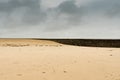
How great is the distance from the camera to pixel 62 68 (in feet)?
20.9

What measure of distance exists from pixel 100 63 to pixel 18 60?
219cm

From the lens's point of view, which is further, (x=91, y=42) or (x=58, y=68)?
(x=91, y=42)

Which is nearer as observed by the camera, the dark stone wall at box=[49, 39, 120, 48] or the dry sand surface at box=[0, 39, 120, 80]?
the dry sand surface at box=[0, 39, 120, 80]

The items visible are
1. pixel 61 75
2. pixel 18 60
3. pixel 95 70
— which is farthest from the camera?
pixel 18 60

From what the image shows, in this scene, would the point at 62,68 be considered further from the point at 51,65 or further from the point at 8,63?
the point at 8,63

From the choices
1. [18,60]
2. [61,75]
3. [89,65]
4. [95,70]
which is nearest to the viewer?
[61,75]

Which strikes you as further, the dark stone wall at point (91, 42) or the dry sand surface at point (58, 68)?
the dark stone wall at point (91, 42)

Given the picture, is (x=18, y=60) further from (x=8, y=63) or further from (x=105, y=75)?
(x=105, y=75)

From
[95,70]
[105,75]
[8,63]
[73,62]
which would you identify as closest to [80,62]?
[73,62]

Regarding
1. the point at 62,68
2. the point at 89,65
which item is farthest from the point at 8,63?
the point at 89,65

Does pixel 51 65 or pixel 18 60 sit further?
pixel 18 60

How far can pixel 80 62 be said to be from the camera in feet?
23.2

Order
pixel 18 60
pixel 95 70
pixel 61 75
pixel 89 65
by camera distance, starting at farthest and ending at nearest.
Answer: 1. pixel 18 60
2. pixel 89 65
3. pixel 95 70
4. pixel 61 75

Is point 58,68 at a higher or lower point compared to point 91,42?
lower
